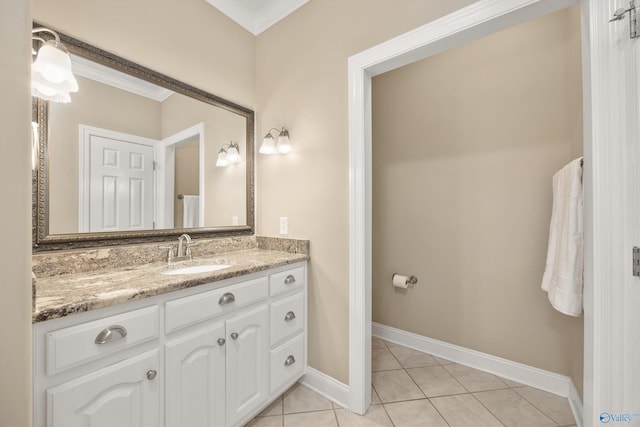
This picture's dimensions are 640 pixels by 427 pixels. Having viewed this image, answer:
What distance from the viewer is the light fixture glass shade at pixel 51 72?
3.15 ft

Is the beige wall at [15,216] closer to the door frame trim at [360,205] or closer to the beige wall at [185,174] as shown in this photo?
the beige wall at [185,174]

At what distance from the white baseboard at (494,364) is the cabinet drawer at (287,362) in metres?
1.05

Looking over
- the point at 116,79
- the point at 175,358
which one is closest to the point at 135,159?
the point at 116,79

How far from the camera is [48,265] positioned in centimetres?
113

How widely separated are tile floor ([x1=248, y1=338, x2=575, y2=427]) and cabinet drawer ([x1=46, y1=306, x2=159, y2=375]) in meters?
0.93

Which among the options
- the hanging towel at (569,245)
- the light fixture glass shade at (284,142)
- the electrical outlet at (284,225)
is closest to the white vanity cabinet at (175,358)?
the electrical outlet at (284,225)

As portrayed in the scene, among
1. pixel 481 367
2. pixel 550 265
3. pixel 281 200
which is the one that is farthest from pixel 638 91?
pixel 481 367

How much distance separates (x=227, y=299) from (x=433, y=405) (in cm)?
143

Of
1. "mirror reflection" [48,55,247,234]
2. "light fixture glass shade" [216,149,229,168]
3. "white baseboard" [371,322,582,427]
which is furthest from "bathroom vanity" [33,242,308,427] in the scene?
"white baseboard" [371,322,582,427]

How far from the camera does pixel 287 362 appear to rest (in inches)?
62.8

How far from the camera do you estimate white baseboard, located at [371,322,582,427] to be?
1.63 meters

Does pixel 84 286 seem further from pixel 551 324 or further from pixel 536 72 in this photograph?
pixel 536 72

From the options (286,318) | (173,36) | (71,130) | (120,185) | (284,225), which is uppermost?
(173,36)

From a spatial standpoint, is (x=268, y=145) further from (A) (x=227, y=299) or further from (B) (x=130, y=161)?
(A) (x=227, y=299)
